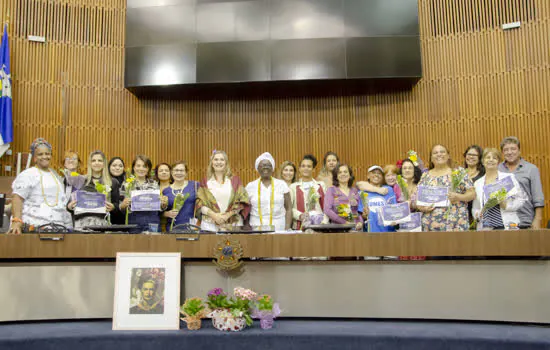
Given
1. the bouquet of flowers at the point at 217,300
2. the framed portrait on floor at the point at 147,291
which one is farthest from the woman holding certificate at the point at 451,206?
the framed portrait on floor at the point at 147,291

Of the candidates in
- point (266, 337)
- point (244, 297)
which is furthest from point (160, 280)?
point (266, 337)

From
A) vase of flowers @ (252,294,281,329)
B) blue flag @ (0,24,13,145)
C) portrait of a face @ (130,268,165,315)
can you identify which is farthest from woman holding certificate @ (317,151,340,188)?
blue flag @ (0,24,13,145)

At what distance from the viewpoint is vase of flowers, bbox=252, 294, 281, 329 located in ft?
8.78

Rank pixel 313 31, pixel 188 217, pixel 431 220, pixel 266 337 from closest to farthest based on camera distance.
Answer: pixel 266 337 < pixel 431 220 < pixel 188 217 < pixel 313 31

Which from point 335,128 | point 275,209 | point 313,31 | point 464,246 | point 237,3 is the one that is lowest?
point 464,246

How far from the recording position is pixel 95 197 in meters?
3.19

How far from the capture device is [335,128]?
24.5ft

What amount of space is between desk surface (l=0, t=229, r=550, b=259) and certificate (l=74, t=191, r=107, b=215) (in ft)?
1.11

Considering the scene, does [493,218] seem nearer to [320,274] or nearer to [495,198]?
[495,198]

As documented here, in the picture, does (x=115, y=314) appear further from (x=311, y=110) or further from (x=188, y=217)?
(x=311, y=110)

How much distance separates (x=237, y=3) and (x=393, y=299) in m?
5.48

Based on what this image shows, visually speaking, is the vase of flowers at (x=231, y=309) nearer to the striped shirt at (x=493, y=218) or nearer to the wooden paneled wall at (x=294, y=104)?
the striped shirt at (x=493, y=218)

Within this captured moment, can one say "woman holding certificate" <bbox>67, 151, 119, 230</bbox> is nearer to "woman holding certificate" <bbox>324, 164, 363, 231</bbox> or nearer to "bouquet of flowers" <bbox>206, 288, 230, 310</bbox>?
"bouquet of flowers" <bbox>206, 288, 230, 310</bbox>

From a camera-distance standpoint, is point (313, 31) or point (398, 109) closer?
point (313, 31)
